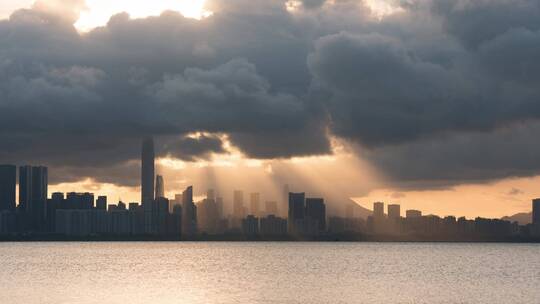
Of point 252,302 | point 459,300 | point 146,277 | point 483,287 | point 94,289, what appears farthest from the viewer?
point 146,277

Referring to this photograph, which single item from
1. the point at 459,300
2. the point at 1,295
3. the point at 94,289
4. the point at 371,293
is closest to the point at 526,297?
the point at 459,300

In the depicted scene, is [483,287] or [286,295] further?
[483,287]

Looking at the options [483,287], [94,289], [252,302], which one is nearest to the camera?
[252,302]

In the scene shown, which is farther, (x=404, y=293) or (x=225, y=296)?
(x=404, y=293)

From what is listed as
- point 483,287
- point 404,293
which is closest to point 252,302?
point 404,293

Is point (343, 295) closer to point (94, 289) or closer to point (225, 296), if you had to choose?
point (225, 296)

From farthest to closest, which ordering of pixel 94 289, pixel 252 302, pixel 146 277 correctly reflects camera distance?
pixel 146 277, pixel 94 289, pixel 252 302

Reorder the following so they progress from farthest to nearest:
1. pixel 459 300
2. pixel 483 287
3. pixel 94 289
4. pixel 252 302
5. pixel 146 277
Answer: pixel 146 277
pixel 483 287
pixel 94 289
pixel 459 300
pixel 252 302

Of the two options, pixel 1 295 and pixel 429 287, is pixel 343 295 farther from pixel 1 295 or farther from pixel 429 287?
pixel 1 295

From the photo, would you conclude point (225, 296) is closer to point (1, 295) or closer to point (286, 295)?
point (286, 295)
